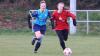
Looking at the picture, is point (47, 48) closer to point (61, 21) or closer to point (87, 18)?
point (61, 21)

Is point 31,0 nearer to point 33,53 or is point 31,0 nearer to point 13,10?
point 13,10

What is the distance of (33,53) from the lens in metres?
17.8

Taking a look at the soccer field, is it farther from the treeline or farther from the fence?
the treeline

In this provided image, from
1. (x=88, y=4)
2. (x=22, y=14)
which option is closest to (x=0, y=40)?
(x=22, y=14)

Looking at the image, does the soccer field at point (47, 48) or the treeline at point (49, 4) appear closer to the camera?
the soccer field at point (47, 48)

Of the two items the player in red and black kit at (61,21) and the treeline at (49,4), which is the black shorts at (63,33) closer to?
the player in red and black kit at (61,21)

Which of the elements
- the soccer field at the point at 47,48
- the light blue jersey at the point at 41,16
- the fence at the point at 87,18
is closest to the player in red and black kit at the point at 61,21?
the light blue jersey at the point at 41,16

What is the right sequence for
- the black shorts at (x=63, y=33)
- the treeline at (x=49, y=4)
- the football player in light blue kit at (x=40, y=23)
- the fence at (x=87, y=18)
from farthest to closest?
the treeline at (x=49, y=4)
the fence at (x=87, y=18)
the football player in light blue kit at (x=40, y=23)
the black shorts at (x=63, y=33)

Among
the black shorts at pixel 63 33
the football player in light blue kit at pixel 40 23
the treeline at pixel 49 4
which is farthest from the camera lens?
the treeline at pixel 49 4

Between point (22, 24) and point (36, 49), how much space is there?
13.6 m

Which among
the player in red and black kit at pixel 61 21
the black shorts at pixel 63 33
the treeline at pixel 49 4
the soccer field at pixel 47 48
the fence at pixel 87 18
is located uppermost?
the player in red and black kit at pixel 61 21

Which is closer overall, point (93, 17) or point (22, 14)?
point (93, 17)

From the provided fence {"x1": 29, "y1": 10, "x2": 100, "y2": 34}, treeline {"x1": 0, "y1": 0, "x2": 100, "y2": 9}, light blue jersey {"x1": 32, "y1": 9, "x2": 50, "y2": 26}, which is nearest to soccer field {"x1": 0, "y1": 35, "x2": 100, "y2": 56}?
light blue jersey {"x1": 32, "y1": 9, "x2": 50, "y2": 26}

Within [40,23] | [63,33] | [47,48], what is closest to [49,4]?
[47,48]
